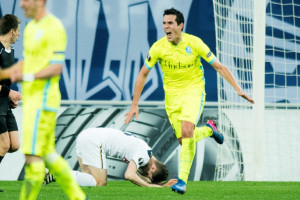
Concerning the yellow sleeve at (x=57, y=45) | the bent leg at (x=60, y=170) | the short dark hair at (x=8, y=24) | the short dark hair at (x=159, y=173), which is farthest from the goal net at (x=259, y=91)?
the yellow sleeve at (x=57, y=45)

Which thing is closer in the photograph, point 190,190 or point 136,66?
point 190,190

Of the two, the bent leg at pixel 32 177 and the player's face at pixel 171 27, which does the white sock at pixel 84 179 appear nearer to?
the player's face at pixel 171 27

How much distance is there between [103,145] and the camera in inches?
366

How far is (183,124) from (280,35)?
482 cm

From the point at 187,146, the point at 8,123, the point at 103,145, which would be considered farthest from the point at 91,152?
the point at 187,146

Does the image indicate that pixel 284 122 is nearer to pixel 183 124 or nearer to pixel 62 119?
pixel 62 119

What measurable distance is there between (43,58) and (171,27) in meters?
3.56

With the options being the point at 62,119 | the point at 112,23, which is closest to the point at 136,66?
the point at 112,23

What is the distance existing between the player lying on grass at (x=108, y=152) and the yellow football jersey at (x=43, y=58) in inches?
155

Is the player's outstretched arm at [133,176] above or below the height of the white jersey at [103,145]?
below

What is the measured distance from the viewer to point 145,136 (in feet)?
38.1

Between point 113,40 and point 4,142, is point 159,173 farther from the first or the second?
A: point 113,40

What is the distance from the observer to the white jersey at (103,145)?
9141 mm

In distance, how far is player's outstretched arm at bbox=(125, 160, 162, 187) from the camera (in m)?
8.52
